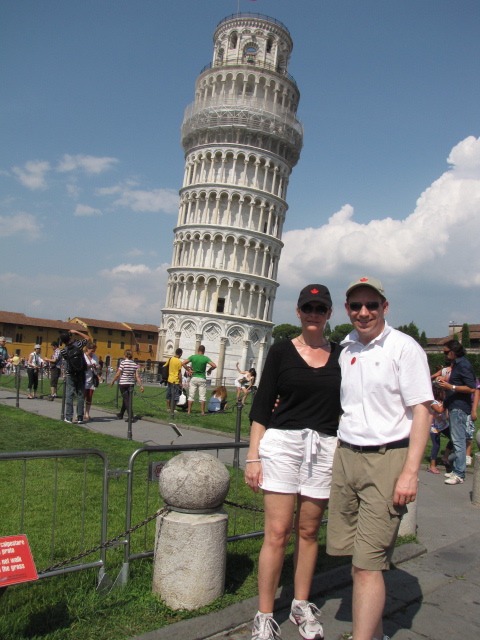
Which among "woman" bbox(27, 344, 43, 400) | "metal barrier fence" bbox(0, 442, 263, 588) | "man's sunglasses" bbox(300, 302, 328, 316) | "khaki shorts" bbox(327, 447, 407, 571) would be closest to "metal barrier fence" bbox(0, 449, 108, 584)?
"metal barrier fence" bbox(0, 442, 263, 588)

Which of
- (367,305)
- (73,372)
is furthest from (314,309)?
(73,372)

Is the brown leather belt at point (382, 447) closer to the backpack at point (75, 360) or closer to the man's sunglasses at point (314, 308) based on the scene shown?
the man's sunglasses at point (314, 308)

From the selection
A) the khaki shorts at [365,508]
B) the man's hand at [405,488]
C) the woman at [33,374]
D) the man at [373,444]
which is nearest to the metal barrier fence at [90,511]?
the khaki shorts at [365,508]

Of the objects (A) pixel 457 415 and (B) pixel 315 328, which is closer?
(B) pixel 315 328

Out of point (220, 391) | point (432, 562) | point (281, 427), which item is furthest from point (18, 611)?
point (220, 391)

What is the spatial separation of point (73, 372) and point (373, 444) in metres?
10.4

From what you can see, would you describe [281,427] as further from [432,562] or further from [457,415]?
[457,415]

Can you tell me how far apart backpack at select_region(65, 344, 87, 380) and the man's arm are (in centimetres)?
1027

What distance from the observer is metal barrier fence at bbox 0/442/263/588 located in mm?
4195

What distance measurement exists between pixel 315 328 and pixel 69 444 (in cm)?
782

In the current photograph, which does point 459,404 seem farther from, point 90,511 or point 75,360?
point 75,360

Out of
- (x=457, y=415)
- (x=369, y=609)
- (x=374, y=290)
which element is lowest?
(x=369, y=609)

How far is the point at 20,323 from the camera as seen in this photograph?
3115 inches

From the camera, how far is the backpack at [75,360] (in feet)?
40.8
